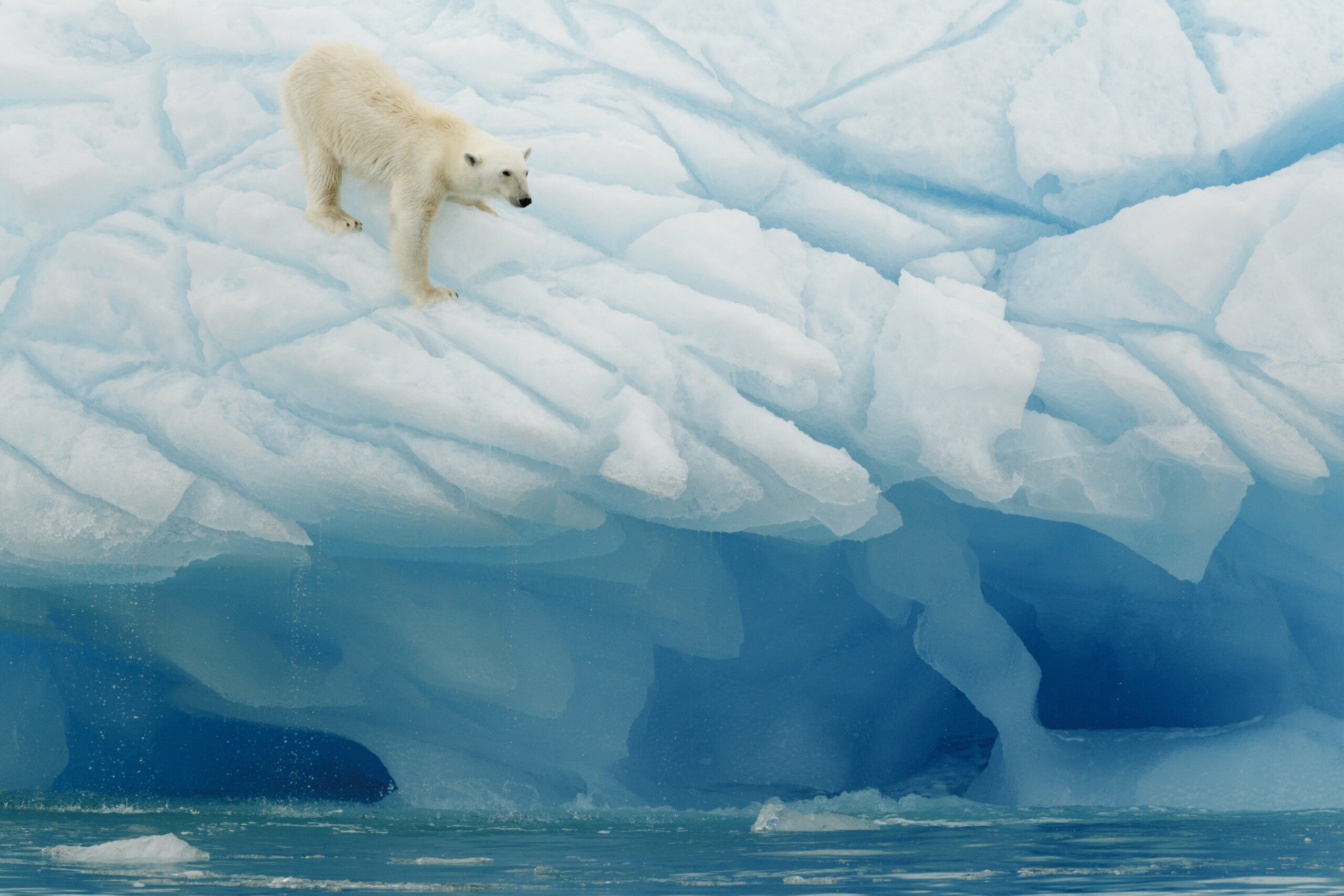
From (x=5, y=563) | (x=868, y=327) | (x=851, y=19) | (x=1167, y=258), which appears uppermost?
(x=851, y=19)

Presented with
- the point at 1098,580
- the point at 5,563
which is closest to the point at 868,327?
the point at 1098,580

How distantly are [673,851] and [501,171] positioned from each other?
2722 mm

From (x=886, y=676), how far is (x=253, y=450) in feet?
→ 11.8

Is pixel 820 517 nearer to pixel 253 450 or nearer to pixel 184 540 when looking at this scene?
pixel 253 450

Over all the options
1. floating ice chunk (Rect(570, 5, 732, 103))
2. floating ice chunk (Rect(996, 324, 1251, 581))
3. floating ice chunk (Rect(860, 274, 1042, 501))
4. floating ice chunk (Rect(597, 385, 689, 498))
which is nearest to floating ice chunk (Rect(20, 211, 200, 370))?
floating ice chunk (Rect(597, 385, 689, 498))

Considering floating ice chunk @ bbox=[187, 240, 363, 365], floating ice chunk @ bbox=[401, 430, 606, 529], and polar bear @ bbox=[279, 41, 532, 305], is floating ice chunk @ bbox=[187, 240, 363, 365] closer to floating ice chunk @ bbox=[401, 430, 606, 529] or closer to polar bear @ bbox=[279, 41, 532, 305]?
polar bear @ bbox=[279, 41, 532, 305]

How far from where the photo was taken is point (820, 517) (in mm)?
5215

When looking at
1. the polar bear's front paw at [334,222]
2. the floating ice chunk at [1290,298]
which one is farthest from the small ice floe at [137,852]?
the floating ice chunk at [1290,298]

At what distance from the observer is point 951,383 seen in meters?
5.07

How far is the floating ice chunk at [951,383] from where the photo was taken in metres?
5.07

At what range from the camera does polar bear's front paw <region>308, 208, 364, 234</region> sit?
4781 mm

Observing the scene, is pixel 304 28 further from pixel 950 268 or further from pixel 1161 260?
pixel 1161 260

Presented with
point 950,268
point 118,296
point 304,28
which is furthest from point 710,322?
point 118,296

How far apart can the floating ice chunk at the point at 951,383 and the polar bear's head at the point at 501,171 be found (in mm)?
1810
